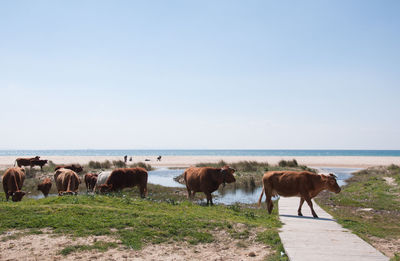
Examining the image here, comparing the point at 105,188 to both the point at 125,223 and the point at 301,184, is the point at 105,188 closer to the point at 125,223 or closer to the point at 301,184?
the point at 125,223

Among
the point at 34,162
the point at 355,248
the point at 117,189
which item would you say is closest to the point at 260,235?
the point at 355,248

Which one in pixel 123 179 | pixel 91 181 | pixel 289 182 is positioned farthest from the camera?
pixel 91 181

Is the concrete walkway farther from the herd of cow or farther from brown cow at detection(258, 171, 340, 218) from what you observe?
the herd of cow

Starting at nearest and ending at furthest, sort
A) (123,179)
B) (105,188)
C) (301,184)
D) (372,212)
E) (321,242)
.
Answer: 1. (321,242)
2. (301,184)
3. (372,212)
4. (105,188)
5. (123,179)

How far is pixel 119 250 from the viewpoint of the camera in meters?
7.07

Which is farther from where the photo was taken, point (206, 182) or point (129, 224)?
point (206, 182)

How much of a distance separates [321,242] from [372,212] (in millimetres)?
7942

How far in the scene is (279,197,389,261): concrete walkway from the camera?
666cm

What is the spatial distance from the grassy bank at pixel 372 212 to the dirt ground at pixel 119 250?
3115 millimetres

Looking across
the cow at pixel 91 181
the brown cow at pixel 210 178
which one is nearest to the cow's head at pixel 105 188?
the brown cow at pixel 210 178

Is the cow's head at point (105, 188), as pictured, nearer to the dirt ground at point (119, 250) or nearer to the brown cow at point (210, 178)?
the brown cow at point (210, 178)

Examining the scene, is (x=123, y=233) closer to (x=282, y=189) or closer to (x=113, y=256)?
(x=113, y=256)

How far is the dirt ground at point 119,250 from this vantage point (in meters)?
6.71

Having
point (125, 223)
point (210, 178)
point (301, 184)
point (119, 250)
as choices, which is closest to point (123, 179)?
point (210, 178)
